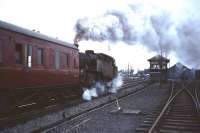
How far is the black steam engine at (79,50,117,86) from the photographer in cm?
1914

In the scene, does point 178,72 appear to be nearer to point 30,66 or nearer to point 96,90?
point 96,90

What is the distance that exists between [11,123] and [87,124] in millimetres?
2376

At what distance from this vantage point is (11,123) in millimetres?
9391

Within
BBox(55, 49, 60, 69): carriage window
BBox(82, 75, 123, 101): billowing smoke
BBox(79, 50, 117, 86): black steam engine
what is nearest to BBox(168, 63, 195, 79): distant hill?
BBox(82, 75, 123, 101): billowing smoke

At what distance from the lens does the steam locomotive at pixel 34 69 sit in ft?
33.2

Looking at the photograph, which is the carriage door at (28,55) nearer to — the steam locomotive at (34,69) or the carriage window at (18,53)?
the steam locomotive at (34,69)

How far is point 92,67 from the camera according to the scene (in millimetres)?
20625

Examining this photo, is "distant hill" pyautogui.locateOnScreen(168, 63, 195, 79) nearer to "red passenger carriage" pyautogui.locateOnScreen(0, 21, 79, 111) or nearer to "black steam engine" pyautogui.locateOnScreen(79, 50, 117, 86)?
"black steam engine" pyautogui.locateOnScreen(79, 50, 117, 86)

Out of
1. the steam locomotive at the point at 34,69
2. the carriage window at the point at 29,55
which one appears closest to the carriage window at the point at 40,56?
the steam locomotive at the point at 34,69

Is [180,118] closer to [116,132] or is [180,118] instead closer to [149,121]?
[149,121]

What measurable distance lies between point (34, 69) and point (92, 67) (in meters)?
8.97

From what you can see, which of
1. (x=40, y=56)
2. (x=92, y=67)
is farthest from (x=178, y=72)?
(x=40, y=56)

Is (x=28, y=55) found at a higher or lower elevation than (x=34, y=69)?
higher

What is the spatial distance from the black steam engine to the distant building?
860 inches
